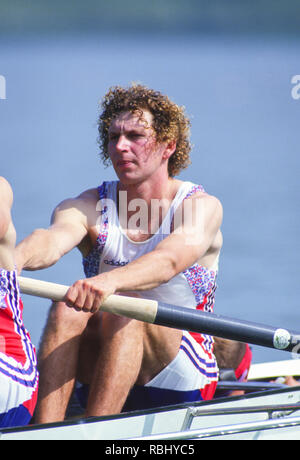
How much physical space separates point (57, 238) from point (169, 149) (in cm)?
45

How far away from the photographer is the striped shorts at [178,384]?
1871 millimetres

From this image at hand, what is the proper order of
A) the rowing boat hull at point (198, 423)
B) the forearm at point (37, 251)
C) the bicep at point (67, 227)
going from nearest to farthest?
the rowing boat hull at point (198, 423) < the forearm at point (37, 251) < the bicep at point (67, 227)

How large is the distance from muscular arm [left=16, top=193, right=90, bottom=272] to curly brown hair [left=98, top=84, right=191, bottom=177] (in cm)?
26

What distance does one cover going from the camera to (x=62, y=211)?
6.88 ft

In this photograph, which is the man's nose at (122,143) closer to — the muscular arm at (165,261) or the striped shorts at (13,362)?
the muscular arm at (165,261)

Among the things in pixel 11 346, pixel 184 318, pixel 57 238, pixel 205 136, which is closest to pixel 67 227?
pixel 57 238

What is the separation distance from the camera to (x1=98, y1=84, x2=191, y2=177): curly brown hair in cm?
212

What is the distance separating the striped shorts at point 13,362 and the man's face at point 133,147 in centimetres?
63

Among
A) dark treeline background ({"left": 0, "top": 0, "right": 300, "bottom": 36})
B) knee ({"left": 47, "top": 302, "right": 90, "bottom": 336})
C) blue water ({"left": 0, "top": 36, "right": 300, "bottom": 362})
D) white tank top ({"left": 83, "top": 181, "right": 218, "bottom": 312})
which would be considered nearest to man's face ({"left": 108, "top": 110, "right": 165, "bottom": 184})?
white tank top ({"left": 83, "top": 181, "right": 218, "bottom": 312})

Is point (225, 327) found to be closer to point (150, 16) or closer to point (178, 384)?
point (178, 384)

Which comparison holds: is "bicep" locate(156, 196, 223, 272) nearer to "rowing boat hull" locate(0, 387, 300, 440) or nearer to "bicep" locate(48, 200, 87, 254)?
"bicep" locate(48, 200, 87, 254)

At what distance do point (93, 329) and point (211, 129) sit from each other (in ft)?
32.1

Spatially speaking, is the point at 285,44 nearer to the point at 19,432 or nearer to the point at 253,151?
the point at 253,151

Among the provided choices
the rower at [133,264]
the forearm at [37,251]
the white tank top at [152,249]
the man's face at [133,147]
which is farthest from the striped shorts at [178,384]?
the man's face at [133,147]
